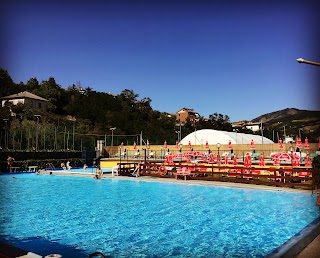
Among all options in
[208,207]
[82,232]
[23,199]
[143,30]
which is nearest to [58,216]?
[82,232]

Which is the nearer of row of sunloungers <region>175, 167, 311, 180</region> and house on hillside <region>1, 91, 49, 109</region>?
row of sunloungers <region>175, 167, 311, 180</region>

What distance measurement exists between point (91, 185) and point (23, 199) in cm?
355

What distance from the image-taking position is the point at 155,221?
6680 mm

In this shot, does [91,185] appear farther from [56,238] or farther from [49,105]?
[49,105]

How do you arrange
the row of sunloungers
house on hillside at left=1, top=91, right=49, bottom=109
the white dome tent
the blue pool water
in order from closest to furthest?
the blue pool water < the row of sunloungers < the white dome tent < house on hillside at left=1, top=91, right=49, bottom=109

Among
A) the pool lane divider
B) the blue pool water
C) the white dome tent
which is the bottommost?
the blue pool water

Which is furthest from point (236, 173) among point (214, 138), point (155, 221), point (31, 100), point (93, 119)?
point (93, 119)

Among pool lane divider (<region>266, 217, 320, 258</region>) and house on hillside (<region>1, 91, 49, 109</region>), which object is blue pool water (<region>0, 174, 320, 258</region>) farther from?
Answer: house on hillside (<region>1, 91, 49, 109</region>)

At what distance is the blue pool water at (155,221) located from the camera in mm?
4859

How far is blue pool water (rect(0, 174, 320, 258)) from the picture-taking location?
191 inches

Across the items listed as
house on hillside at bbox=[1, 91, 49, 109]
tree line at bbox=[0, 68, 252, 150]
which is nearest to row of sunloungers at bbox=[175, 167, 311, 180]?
tree line at bbox=[0, 68, 252, 150]

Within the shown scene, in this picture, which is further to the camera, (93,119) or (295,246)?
(93,119)

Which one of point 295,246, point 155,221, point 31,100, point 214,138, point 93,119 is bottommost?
point 155,221

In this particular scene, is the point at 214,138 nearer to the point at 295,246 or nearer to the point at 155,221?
the point at 155,221
